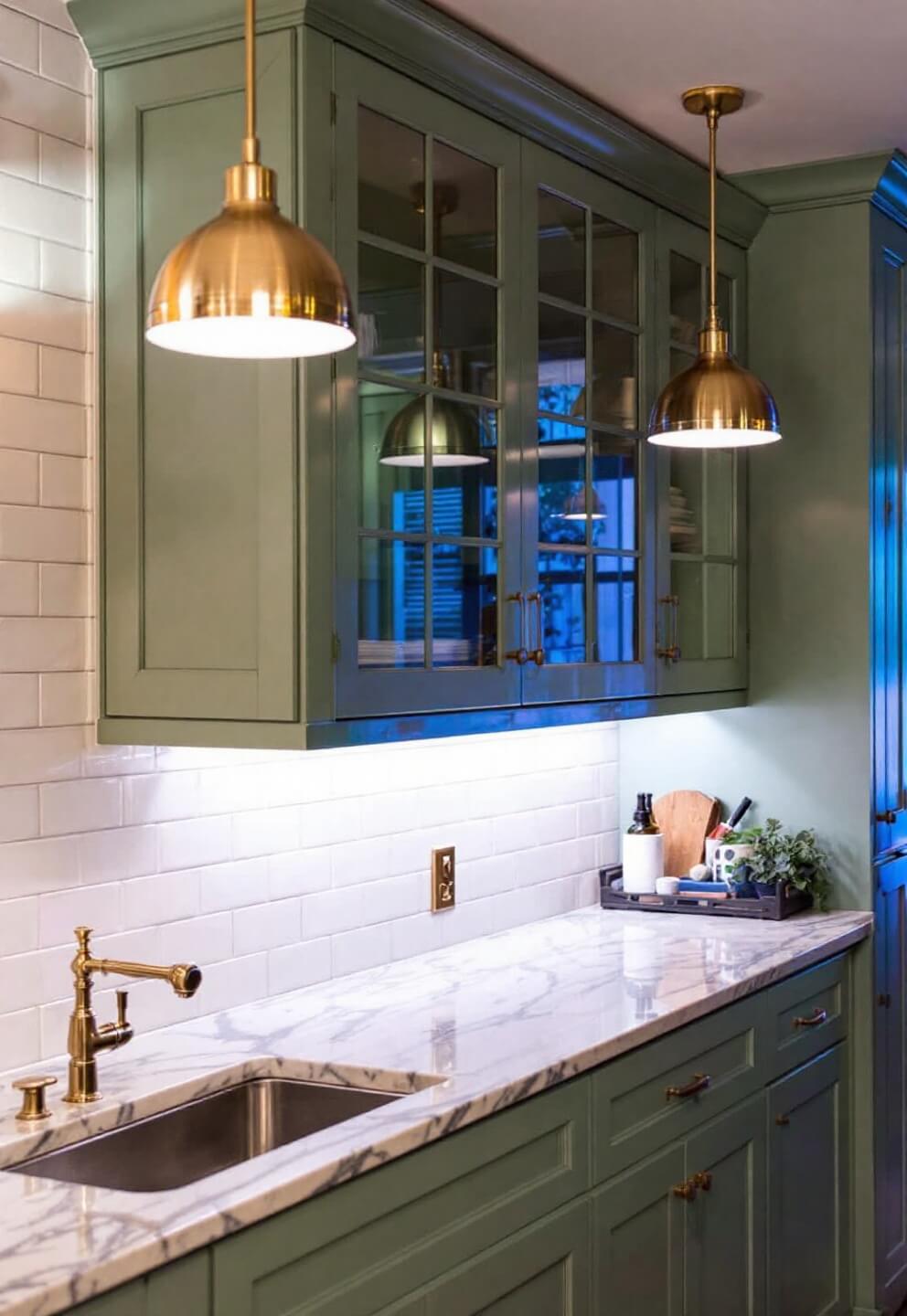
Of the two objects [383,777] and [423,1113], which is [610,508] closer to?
[383,777]

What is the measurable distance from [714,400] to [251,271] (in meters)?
1.34

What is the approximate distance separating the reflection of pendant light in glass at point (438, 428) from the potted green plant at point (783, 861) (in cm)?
140

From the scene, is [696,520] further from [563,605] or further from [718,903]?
[718,903]

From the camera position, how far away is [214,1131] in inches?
96.8

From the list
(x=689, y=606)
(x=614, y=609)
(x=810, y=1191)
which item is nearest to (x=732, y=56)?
(x=614, y=609)

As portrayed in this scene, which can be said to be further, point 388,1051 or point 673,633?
point 673,633

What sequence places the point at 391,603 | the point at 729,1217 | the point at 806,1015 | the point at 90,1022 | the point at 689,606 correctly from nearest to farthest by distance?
1. the point at 90,1022
2. the point at 391,603
3. the point at 729,1217
4. the point at 806,1015
5. the point at 689,606

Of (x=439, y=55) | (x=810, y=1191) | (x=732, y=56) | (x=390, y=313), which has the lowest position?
(x=810, y=1191)

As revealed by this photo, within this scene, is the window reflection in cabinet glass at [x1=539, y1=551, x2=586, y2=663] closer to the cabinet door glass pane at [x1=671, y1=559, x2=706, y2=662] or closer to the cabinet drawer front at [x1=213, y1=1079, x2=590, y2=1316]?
the cabinet door glass pane at [x1=671, y1=559, x2=706, y2=662]

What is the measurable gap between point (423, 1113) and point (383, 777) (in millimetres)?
1097

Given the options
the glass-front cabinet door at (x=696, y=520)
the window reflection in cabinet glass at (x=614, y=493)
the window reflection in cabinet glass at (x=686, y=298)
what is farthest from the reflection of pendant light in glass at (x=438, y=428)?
the window reflection in cabinet glass at (x=686, y=298)

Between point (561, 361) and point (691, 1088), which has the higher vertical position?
point (561, 361)

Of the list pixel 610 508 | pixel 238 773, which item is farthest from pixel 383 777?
pixel 610 508

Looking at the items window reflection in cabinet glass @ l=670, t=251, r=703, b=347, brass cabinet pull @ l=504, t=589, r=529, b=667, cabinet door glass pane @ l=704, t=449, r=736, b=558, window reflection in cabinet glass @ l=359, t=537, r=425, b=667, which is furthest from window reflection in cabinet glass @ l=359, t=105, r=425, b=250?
cabinet door glass pane @ l=704, t=449, r=736, b=558
